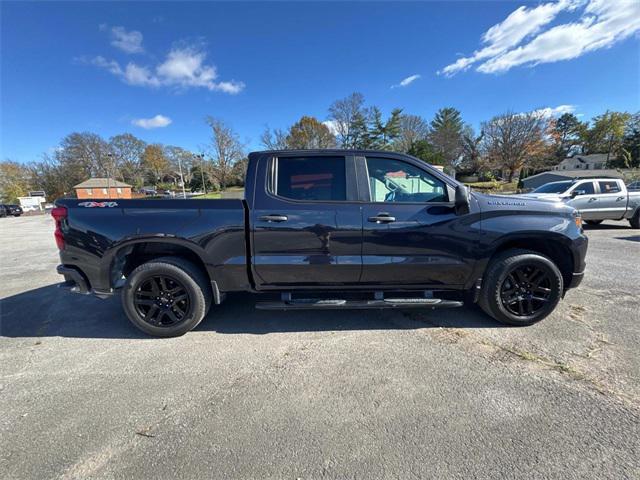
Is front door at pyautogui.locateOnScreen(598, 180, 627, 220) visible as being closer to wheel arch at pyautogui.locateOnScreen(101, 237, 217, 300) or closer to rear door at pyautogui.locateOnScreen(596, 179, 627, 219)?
rear door at pyautogui.locateOnScreen(596, 179, 627, 219)

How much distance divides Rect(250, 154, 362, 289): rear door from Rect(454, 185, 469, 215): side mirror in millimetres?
1015

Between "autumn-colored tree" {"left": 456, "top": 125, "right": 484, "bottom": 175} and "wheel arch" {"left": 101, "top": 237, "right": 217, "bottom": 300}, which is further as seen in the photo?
"autumn-colored tree" {"left": 456, "top": 125, "right": 484, "bottom": 175}

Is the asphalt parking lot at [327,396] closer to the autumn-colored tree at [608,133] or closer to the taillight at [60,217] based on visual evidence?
the taillight at [60,217]

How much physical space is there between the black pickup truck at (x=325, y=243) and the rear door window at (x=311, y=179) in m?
0.01

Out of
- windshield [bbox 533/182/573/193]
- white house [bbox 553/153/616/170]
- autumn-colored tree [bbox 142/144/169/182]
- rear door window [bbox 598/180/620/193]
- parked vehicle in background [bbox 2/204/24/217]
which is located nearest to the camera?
rear door window [bbox 598/180/620/193]

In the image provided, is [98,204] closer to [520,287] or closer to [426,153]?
[520,287]

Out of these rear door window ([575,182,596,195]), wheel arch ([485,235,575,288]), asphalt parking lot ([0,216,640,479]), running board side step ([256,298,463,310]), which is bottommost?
asphalt parking lot ([0,216,640,479])

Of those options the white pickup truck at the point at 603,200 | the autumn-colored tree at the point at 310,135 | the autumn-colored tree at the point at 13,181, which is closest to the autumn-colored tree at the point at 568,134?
the autumn-colored tree at the point at 310,135

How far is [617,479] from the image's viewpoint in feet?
5.18

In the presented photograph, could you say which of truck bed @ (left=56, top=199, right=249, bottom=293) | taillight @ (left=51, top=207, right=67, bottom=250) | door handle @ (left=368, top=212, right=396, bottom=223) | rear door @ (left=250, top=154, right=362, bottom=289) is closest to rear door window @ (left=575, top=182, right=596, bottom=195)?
door handle @ (left=368, top=212, right=396, bottom=223)

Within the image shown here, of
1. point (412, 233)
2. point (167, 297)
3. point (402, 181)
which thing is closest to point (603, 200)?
point (402, 181)

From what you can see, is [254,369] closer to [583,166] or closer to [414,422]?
[414,422]

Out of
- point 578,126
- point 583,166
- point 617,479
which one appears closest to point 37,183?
point 617,479

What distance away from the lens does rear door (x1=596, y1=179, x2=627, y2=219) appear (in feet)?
31.8
